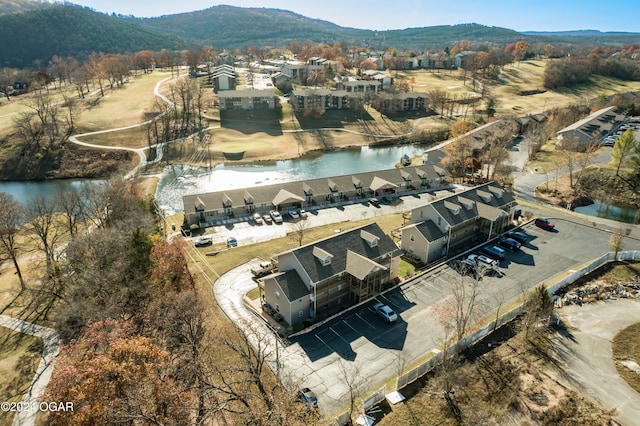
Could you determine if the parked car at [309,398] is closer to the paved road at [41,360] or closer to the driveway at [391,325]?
the driveway at [391,325]

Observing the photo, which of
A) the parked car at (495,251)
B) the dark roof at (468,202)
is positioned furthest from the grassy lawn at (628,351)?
the dark roof at (468,202)

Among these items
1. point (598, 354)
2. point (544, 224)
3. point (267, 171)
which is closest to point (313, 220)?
point (544, 224)

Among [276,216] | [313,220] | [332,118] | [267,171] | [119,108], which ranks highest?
[119,108]

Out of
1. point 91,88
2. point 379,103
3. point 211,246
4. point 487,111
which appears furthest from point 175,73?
point 211,246

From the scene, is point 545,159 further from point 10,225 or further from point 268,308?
point 10,225

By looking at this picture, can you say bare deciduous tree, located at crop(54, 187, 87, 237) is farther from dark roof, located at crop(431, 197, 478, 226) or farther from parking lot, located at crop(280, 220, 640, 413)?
dark roof, located at crop(431, 197, 478, 226)

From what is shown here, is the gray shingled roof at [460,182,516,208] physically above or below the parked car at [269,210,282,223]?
above

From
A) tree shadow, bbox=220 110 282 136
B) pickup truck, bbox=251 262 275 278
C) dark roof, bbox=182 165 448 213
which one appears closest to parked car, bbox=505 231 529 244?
dark roof, bbox=182 165 448 213
